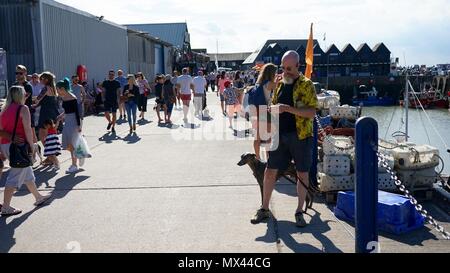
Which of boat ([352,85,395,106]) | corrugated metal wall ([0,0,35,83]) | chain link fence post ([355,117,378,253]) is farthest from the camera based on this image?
boat ([352,85,395,106])

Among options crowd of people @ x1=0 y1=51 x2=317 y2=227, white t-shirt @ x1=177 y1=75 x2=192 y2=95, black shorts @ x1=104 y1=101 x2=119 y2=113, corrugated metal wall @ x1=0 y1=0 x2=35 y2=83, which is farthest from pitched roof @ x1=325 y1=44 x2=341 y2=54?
crowd of people @ x1=0 y1=51 x2=317 y2=227

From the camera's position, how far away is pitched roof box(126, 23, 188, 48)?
212ft

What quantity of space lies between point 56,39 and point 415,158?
55.5ft

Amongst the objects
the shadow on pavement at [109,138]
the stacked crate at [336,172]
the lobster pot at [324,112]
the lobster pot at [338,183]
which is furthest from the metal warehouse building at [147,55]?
the lobster pot at [338,183]

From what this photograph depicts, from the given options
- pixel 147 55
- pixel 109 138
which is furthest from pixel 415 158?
pixel 147 55

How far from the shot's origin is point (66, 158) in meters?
10.3

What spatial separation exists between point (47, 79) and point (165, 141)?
4.43 meters

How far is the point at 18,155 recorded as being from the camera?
20.0 feet

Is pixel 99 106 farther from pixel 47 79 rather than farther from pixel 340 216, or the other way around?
pixel 340 216

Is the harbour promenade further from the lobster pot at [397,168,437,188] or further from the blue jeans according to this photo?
the blue jeans

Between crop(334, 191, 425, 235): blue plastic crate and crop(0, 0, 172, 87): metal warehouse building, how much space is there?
624 inches

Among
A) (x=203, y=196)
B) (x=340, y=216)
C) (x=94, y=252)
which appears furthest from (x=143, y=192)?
(x=340, y=216)

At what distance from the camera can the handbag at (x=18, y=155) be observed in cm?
607

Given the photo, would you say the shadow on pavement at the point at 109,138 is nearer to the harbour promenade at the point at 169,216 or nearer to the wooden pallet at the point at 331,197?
the harbour promenade at the point at 169,216
